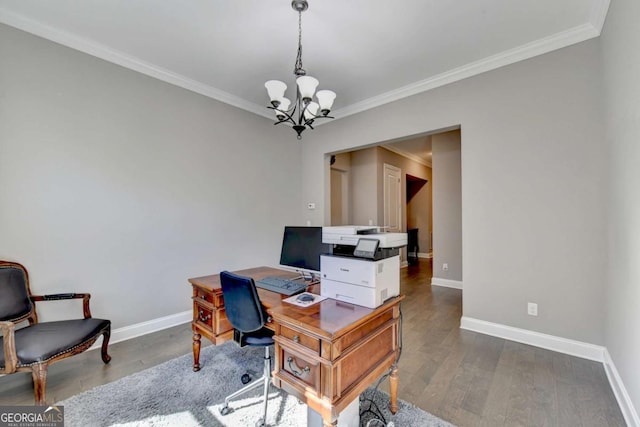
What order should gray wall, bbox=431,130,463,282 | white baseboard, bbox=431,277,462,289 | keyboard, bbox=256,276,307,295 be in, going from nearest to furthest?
keyboard, bbox=256,276,307,295 < white baseboard, bbox=431,277,462,289 < gray wall, bbox=431,130,463,282

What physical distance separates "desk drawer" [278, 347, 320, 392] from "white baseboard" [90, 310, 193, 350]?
7.22 ft

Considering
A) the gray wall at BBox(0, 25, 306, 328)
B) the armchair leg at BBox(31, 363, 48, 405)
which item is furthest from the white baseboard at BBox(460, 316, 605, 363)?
the armchair leg at BBox(31, 363, 48, 405)

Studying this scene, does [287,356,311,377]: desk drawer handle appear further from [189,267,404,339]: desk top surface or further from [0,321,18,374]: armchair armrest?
[0,321,18,374]: armchair armrest

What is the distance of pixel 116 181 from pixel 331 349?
8.89ft

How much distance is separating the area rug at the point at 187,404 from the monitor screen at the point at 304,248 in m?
0.89

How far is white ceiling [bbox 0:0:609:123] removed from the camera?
2.09 metres

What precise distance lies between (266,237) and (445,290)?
3.04 m

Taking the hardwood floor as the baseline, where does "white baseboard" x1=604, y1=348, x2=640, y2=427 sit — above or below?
above

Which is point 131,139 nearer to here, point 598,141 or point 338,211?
point 338,211

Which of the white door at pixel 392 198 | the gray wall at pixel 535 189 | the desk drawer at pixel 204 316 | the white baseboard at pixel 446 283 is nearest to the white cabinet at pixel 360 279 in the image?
the desk drawer at pixel 204 316

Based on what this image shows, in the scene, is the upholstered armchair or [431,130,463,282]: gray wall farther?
[431,130,463,282]: gray wall

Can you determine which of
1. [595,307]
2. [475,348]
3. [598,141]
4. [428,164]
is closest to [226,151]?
[475,348]

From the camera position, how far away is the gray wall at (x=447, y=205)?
15.4ft

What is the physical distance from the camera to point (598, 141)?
2.25m
